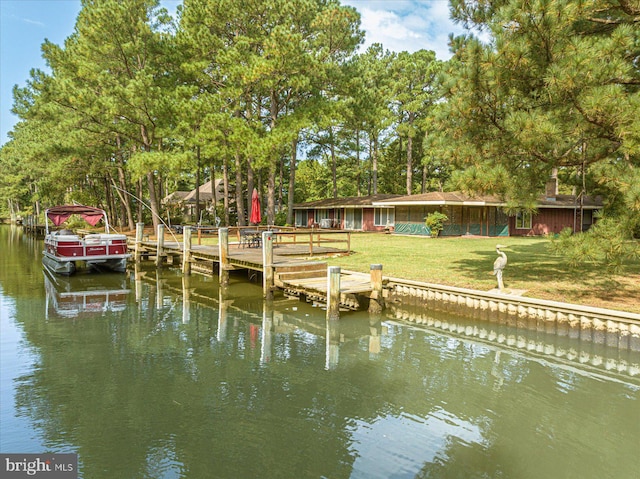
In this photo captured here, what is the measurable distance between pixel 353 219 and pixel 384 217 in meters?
2.79

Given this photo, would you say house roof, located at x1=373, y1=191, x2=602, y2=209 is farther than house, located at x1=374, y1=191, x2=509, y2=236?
No

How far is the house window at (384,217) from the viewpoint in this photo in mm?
30047

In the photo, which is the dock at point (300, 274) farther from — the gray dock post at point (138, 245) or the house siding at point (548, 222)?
the house siding at point (548, 222)

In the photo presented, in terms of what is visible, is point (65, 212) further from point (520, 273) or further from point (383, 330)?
point (520, 273)

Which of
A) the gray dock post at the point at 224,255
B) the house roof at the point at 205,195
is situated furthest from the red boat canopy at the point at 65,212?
the house roof at the point at 205,195

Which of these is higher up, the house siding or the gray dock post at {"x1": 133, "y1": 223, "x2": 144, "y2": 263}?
the house siding

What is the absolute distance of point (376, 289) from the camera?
10219 mm

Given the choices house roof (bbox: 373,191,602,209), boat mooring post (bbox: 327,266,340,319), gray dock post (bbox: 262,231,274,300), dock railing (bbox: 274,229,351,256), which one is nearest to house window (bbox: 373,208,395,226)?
house roof (bbox: 373,191,602,209)

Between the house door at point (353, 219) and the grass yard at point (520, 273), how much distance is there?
14485 millimetres

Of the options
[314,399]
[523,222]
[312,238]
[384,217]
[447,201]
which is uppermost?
[447,201]

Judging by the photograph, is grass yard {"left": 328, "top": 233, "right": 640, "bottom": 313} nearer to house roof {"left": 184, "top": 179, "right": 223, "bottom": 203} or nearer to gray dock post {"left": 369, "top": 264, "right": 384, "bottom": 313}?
gray dock post {"left": 369, "top": 264, "right": 384, "bottom": 313}

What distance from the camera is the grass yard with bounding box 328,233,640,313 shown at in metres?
9.21

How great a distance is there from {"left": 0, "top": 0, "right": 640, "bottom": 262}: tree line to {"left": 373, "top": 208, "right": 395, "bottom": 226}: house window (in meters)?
6.38

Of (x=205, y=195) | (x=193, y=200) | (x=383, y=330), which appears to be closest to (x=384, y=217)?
(x=193, y=200)
